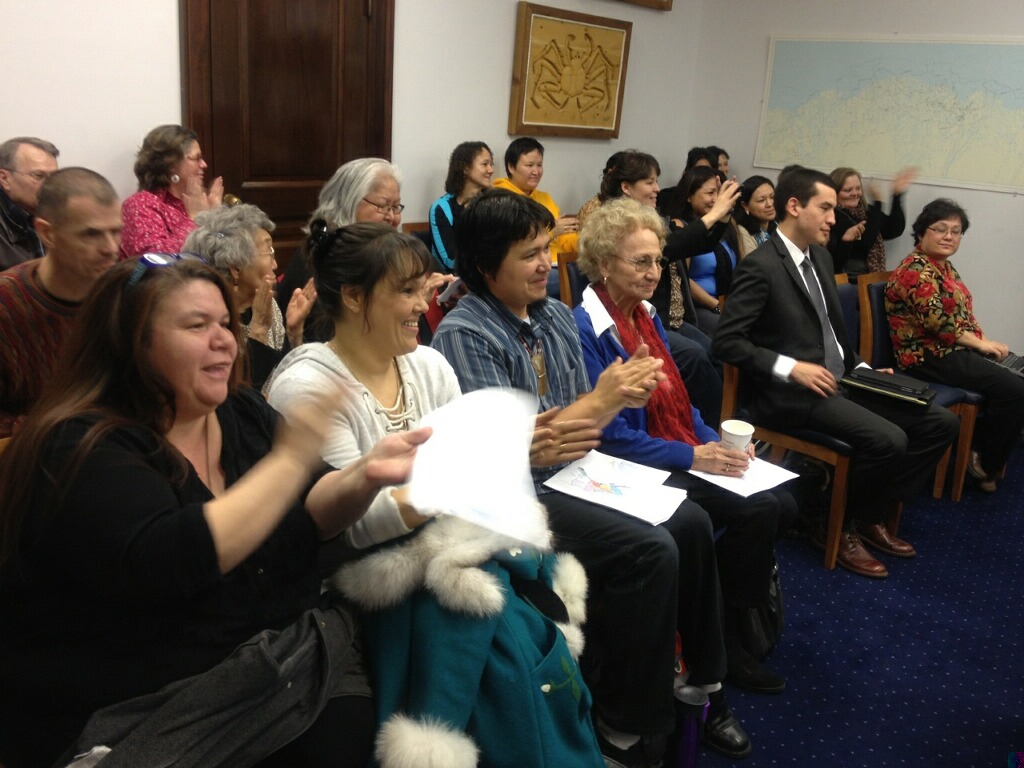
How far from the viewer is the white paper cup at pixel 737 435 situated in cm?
221

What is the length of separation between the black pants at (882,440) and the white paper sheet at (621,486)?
3.35 ft

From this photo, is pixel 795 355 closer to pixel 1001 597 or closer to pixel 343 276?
pixel 1001 597

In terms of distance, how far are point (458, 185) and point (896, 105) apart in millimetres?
2996

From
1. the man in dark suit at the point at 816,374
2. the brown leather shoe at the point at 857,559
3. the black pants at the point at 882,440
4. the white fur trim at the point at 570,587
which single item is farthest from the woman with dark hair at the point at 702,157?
the white fur trim at the point at 570,587

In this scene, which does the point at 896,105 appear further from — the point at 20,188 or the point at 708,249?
the point at 20,188

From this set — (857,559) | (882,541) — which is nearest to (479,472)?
(857,559)

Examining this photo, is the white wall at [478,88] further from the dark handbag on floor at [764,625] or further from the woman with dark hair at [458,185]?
the dark handbag on floor at [764,625]

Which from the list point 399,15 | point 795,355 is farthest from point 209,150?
point 795,355

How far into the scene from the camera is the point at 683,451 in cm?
223

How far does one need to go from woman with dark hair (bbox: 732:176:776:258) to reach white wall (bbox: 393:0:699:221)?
Answer: 133cm

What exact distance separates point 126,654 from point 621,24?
209 inches

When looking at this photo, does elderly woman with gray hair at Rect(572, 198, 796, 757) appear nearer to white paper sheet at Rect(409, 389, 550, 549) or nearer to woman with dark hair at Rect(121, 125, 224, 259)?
white paper sheet at Rect(409, 389, 550, 549)

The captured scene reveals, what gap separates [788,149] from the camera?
19.3 feet

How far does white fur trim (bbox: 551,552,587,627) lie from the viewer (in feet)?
5.33
